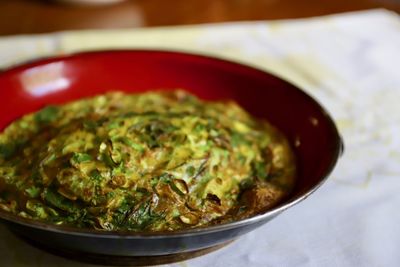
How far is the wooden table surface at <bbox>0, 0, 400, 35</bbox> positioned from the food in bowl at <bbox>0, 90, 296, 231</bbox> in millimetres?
795

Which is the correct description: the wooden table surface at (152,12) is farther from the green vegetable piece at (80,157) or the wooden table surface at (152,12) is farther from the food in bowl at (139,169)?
the green vegetable piece at (80,157)

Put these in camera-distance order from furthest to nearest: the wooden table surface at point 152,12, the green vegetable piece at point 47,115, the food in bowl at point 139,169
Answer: the wooden table surface at point 152,12, the green vegetable piece at point 47,115, the food in bowl at point 139,169

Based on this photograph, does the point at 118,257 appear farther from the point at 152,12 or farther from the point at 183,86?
the point at 152,12

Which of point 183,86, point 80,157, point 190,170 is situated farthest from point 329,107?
point 80,157

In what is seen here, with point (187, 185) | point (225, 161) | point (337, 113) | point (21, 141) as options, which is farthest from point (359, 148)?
point (21, 141)

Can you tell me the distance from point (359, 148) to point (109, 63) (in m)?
0.60

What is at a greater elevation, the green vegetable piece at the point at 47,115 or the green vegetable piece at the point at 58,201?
the green vegetable piece at the point at 47,115

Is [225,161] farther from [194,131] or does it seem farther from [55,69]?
[55,69]

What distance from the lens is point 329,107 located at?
1.50 m

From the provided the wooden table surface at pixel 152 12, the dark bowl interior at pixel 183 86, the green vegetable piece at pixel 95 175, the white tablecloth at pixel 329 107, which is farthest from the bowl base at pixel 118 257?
the wooden table surface at pixel 152 12

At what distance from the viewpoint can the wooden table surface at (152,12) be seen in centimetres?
193

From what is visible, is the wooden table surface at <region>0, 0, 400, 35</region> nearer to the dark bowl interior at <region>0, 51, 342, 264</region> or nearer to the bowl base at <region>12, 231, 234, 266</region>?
the dark bowl interior at <region>0, 51, 342, 264</region>

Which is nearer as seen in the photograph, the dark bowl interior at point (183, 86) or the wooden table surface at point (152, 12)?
the dark bowl interior at point (183, 86)

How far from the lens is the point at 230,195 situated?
997 millimetres
